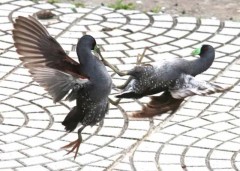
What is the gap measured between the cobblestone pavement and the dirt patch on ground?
197 millimetres

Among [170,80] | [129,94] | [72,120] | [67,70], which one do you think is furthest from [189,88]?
[72,120]

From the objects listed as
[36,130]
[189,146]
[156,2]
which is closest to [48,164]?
[36,130]

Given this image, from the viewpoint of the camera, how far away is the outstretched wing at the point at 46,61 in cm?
507

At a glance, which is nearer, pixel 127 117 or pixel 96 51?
pixel 96 51

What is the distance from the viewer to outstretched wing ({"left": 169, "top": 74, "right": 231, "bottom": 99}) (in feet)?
16.6

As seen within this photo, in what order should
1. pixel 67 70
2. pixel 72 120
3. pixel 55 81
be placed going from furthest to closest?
pixel 72 120 < pixel 67 70 < pixel 55 81

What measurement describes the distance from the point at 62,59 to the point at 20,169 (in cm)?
114

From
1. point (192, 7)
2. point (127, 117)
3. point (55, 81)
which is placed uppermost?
point (55, 81)

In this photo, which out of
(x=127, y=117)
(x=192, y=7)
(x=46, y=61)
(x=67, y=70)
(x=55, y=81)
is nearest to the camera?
(x=55, y=81)

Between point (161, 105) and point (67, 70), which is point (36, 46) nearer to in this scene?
point (67, 70)

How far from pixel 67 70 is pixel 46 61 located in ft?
0.68

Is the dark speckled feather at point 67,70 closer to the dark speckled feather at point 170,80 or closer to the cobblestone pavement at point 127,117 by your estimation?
the dark speckled feather at point 170,80

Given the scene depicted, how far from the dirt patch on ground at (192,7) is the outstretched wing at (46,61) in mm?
4208

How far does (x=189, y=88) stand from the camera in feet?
16.6
